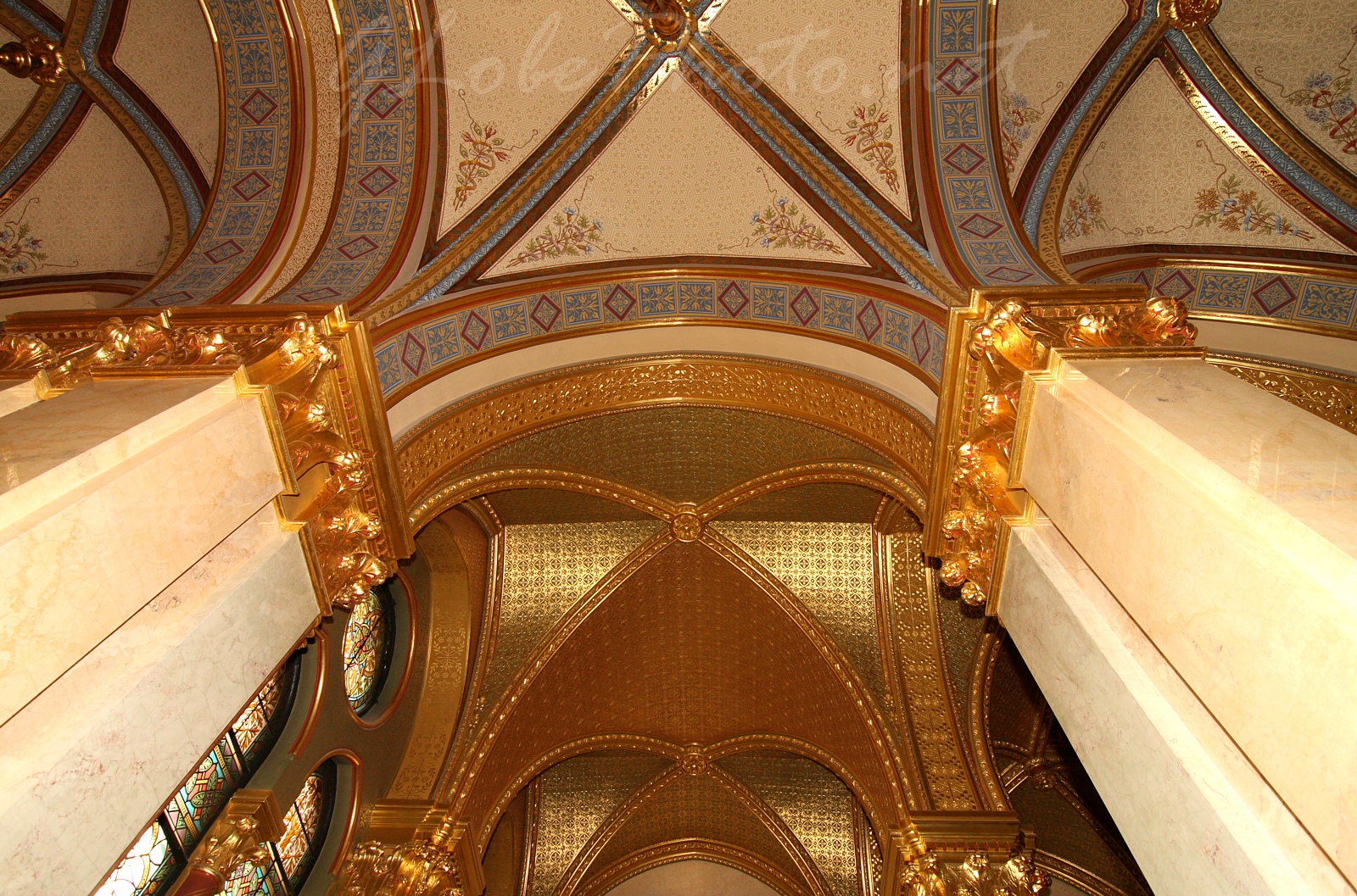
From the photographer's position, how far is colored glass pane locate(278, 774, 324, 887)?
6344 millimetres

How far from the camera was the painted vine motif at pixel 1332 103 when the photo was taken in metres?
6.28

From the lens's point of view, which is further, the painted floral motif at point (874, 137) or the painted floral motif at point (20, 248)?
the painted floral motif at point (20, 248)

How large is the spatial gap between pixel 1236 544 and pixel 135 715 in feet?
11.3

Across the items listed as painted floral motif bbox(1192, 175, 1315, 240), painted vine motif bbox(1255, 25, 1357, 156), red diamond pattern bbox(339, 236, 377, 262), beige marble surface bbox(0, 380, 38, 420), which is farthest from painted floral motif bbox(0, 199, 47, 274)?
painted vine motif bbox(1255, 25, 1357, 156)

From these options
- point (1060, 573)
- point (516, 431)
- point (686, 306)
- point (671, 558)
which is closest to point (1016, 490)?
point (1060, 573)

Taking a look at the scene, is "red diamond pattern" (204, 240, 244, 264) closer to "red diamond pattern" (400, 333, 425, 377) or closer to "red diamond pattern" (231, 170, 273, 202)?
"red diamond pattern" (231, 170, 273, 202)

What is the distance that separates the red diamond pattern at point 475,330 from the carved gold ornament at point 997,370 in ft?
9.75

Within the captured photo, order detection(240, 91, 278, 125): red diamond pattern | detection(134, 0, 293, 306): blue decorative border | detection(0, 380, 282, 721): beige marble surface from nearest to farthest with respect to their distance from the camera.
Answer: detection(0, 380, 282, 721): beige marble surface → detection(134, 0, 293, 306): blue decorative border → detection(240, 91, 278, 125): red diamond pattern

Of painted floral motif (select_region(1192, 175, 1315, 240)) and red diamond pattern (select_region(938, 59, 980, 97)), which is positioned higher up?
painted floral motif (select_region(1192, 175, 1315, 240))

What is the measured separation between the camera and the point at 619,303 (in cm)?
641

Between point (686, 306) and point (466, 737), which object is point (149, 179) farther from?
point (466, 737)

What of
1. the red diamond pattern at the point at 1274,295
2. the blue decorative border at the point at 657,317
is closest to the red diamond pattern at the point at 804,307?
the blue decorative border at the point at 657,317

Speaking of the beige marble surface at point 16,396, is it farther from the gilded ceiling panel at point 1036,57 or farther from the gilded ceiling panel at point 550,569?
the gilded ceiling panel at point 1036,57

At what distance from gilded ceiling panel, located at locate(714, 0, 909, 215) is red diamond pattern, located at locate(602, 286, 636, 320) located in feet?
5.53
